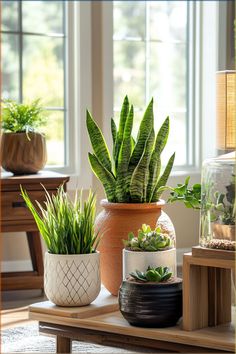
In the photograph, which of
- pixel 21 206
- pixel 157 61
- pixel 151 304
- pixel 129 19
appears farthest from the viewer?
pixel 157 61

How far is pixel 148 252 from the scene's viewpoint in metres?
2.51

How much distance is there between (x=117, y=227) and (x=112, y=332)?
0.52 m

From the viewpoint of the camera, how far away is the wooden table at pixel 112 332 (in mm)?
2264

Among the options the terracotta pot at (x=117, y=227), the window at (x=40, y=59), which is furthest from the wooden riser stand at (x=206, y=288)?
the window at (x=40, y=59)

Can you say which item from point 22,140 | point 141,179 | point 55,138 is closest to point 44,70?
point 55,138

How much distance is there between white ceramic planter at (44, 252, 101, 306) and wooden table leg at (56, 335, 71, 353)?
142mm

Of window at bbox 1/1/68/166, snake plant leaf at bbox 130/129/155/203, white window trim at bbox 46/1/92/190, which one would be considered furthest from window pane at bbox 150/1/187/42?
snake plant leaf at bbox 130/129/155/203

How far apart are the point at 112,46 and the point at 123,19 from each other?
270 millimetres

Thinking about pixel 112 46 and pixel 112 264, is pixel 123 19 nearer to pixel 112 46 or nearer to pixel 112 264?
pixel 112 46

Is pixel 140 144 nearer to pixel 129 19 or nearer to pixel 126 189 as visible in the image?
pixel 126 189

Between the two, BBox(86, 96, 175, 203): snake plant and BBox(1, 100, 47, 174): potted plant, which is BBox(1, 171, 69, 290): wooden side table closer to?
BBox(1, 100, 47, 174): potted plant

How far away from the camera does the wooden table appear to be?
89.1 inches

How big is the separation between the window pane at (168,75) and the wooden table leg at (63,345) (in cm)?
314

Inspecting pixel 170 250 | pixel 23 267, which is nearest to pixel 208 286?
pixel 170 250
